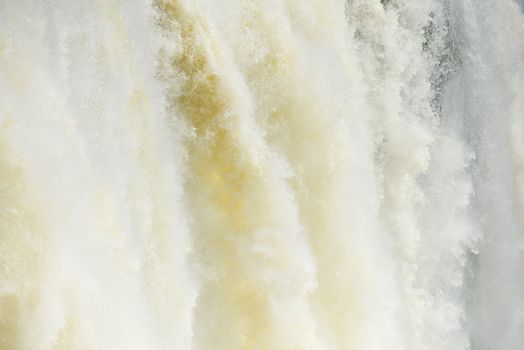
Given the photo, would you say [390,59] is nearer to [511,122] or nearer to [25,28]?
[511,122]

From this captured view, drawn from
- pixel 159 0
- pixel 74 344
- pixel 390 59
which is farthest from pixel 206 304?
pixel 390 59

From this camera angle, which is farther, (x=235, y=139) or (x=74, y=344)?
(x=235, y=139)

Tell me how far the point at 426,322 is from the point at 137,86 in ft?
6.79

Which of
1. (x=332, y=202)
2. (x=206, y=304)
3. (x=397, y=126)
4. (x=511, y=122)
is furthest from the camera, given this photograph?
→ (x=511, y=122)

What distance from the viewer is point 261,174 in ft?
10.8

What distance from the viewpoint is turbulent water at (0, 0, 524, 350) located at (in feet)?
9.48

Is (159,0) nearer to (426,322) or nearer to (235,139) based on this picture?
(235,139)

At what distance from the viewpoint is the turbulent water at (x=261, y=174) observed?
2.89 meters

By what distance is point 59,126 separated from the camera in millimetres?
2889

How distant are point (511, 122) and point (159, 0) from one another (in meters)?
2.31

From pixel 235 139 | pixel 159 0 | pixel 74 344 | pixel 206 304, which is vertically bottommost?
pixel 74 344

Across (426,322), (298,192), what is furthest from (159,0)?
(426,322)

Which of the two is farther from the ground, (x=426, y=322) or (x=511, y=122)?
(x=511, y=122)

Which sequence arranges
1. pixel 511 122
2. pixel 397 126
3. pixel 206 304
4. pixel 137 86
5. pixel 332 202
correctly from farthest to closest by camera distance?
pixel 511 122 → pixel 397 126 → pixel 332 202 → pixel 206 304 → pixel 137 86
